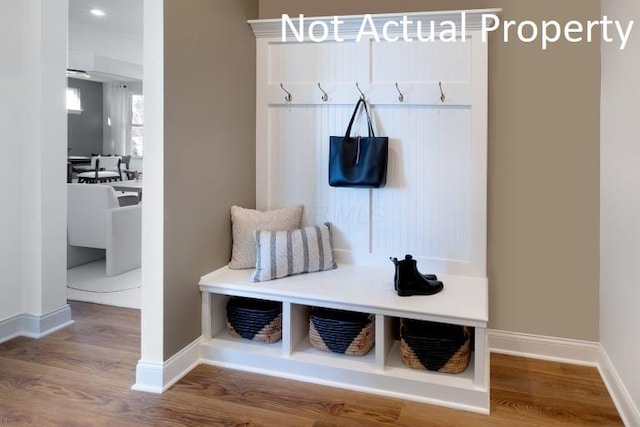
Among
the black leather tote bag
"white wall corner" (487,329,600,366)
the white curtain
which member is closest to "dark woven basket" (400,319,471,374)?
"white wall corner" (487,329,600,366)

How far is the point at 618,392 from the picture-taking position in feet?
6.79

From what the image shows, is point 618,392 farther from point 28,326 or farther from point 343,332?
point 28,326

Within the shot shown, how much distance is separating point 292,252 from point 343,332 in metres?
0.50

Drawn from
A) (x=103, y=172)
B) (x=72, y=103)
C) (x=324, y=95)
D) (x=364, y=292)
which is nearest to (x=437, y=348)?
(x=364, y=292)

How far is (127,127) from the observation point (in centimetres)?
1077

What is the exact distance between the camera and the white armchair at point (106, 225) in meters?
4.08

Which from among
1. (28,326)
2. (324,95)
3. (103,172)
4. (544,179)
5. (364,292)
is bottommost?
(28,326)

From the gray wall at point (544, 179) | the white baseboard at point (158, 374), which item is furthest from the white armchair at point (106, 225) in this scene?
the gray wall at point (544, 179)

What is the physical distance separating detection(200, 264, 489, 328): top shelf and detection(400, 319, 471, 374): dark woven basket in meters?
0.14

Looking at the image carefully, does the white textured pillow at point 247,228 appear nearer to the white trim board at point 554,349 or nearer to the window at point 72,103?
the white trim board at point 554,349

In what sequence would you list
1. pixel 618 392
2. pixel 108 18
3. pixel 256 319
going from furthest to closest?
pixel 108 18, pixel 256 319, pixel 618 392

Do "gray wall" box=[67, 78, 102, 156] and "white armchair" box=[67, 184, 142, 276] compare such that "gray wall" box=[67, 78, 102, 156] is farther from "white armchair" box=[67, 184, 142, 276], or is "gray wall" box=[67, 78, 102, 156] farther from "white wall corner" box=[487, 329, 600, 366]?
"white wall corner" box=[487, 329, 600, 366]

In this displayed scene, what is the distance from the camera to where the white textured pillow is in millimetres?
2660

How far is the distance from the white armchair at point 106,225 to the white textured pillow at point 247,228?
1850 millimetres
